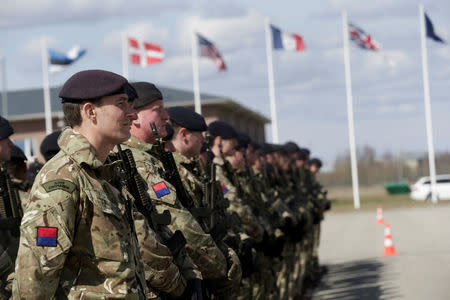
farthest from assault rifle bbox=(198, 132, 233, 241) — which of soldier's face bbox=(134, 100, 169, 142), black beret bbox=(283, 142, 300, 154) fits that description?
black beret bbox=(283, 142, 300, 154)

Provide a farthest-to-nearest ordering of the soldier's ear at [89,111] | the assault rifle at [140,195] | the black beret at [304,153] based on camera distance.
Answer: the black beret at [304,153] < the assault rifle at [140,195] < the soldier's ear at [89,111]

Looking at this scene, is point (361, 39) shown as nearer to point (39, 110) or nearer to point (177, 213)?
point (39, 110)

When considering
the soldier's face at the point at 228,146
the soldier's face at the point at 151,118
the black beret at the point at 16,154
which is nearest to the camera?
the soldier's face at the point at 151,118

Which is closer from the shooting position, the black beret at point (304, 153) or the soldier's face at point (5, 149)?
the soldier's face at point (5, 149)

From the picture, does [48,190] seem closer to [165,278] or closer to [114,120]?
[114,120]

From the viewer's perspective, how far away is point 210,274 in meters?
5.44

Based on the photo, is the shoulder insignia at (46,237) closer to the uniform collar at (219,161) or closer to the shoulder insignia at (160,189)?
the shoulder insignia at (160,189)

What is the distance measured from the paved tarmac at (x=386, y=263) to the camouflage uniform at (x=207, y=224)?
18.3 ft

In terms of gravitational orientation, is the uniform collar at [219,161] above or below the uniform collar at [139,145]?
below

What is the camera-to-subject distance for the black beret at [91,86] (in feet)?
11.8

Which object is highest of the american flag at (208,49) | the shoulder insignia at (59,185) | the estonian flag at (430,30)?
the estonian flag at (430,30)

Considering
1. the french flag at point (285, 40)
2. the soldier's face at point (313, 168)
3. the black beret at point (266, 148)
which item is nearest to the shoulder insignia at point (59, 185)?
the black beret at point (266, 148)

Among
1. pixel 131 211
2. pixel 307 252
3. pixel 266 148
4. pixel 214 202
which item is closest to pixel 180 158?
pixel 214 202

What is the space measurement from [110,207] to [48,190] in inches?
10.0
